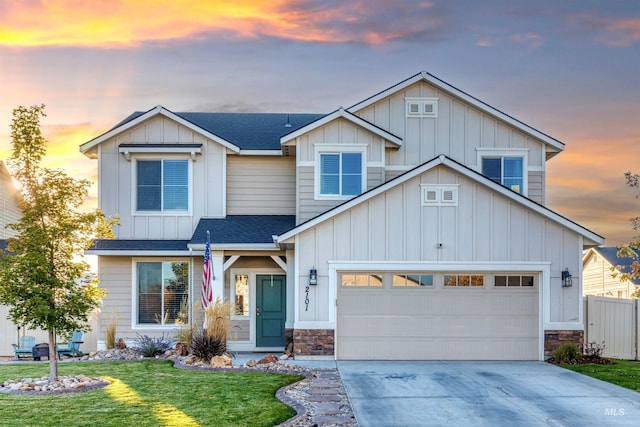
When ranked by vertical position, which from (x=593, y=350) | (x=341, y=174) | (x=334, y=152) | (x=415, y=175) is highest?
(x=334, y=152)

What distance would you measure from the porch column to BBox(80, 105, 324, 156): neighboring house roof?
3.35 metres

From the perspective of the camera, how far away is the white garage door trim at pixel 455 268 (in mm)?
16391

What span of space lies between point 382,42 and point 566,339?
9.29 m

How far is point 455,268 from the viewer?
16469mm

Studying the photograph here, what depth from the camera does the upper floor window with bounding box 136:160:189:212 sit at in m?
19.4

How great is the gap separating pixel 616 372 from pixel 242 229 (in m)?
9.89

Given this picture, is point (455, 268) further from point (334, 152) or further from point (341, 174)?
point (334, 152)

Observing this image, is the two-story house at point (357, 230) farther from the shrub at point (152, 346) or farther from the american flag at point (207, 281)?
the shrub at point (152, 346)

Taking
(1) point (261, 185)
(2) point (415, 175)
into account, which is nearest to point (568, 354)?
(2) point (415, 175)

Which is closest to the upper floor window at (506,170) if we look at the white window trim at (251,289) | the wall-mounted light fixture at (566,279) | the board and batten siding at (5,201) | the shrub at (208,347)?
the wall-mounted light fixture at (566,279)

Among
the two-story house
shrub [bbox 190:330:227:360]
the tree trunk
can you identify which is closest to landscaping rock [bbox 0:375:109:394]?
the tree trunk

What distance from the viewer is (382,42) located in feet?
62.5

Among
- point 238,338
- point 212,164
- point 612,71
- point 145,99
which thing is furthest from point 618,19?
point 145,99

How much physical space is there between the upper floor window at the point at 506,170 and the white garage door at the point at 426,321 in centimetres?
409
